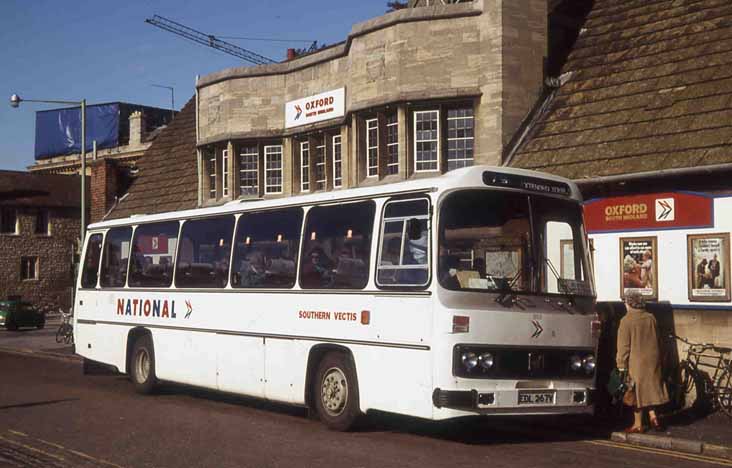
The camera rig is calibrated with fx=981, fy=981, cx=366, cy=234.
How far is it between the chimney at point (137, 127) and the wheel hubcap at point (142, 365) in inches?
3184

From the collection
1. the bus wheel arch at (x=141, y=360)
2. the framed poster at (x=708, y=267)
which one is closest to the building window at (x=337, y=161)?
the bus wheel arch at (x=141, y=360)

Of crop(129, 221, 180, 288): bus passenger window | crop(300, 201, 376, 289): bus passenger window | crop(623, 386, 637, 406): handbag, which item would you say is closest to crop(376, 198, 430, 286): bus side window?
crop(300, 201, 376, 289): bus passenger window

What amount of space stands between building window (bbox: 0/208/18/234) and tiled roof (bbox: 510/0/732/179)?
55.3 meters

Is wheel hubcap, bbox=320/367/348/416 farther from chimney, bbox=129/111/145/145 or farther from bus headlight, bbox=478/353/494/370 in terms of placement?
chimney, bbox=129/111/145/145

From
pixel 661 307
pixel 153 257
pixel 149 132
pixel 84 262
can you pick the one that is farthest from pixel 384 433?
pixel 149 132

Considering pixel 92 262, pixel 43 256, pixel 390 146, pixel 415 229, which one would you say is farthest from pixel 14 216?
pixel 415 229

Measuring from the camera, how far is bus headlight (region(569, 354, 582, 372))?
1166 centimetres

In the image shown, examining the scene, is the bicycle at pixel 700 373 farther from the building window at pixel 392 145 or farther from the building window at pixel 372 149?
the building window at pixel 372 149

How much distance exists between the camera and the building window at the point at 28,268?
227 feet

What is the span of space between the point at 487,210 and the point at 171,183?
2345 centimetres

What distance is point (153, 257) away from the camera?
1733 centimetres

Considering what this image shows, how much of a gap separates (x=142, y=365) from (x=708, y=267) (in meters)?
9.63

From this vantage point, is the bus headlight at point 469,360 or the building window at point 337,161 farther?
the building window at point 337,161

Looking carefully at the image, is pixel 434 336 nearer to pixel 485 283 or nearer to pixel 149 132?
pixel 485 283
